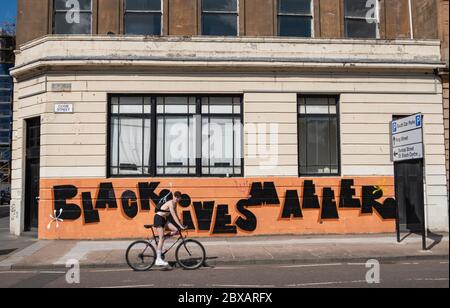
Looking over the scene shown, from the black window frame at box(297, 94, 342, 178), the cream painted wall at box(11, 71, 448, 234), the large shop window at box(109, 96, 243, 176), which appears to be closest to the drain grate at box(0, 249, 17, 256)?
the cream painted wall at box(11, 71, 448, 234)

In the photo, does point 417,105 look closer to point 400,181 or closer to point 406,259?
point 400,181

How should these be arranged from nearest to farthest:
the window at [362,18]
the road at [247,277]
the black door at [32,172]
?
the road at [247,277] → the black door at [32,172] → the window at [362,18]

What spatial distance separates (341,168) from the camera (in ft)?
56.3

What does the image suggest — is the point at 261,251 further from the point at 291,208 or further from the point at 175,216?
the point at 291,208

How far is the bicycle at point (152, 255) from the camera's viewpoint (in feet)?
36.9

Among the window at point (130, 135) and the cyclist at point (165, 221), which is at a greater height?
Answer: the window at point (130, 135)

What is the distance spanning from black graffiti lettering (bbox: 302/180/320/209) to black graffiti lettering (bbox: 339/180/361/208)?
2.84 ft

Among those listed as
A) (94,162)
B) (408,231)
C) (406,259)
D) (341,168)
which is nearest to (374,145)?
(341,168)

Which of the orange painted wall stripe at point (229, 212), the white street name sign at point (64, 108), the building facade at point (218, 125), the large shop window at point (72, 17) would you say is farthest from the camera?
the large shop window at point (72, 17)

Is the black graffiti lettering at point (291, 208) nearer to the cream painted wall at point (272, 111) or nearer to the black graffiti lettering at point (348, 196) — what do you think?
the cream painted wall at point (272, 111)

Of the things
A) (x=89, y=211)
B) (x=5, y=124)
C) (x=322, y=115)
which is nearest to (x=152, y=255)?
(x=89, y=211)

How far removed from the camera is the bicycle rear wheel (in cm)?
1121

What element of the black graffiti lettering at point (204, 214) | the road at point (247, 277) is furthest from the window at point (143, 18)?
the road at point (247, 277)

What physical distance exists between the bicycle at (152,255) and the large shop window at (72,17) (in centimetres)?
992
